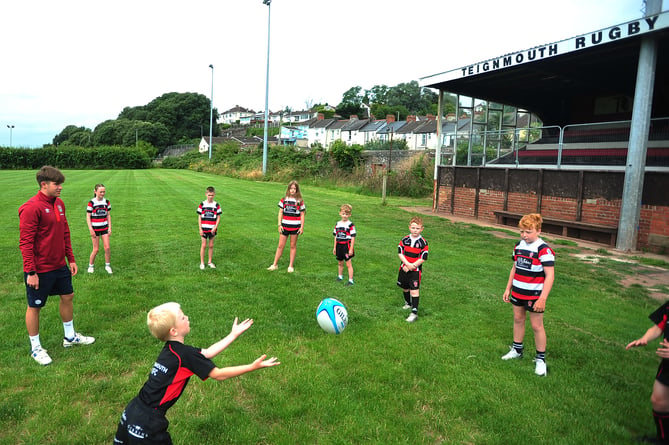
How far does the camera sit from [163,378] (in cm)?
302

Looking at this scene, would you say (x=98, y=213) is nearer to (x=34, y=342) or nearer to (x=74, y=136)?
(x=34, y=342)

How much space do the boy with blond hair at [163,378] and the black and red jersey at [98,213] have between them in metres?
6.60

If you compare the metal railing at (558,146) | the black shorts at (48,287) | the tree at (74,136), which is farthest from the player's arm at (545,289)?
the tree at (74,136)

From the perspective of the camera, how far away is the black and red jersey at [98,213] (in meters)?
8.69

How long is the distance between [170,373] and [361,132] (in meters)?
90.0

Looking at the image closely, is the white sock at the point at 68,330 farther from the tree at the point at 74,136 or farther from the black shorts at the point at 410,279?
the tree at the point at 74,136

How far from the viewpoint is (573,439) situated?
3.91 m

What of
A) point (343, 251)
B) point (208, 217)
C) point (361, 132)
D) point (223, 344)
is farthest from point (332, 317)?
point (361, 132)

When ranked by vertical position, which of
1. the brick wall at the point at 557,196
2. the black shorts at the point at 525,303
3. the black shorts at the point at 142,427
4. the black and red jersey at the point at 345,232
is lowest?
the black shorts at the point at 142,427

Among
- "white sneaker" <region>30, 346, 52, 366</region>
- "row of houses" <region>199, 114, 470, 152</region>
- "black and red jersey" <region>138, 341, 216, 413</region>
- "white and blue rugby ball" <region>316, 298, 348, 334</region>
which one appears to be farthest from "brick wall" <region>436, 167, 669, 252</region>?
"row of houses" <region>199, 114, 470, 152</region>

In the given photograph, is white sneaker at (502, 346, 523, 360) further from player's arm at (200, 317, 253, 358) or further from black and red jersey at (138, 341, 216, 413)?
black and red jersey at (138, 341, 216, 413)

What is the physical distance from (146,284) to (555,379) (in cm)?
675

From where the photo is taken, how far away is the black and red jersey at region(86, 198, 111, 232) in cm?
869

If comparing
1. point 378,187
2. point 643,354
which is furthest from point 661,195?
point 378,187
